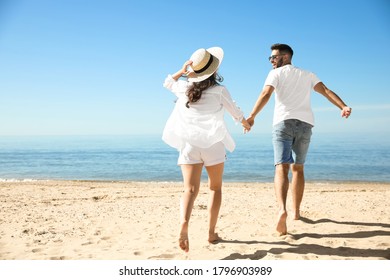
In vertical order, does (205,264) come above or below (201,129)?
below

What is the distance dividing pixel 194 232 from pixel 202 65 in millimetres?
2092

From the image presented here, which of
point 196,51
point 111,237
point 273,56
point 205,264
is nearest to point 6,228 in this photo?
point 111,237

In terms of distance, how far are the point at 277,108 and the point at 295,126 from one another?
301 mm

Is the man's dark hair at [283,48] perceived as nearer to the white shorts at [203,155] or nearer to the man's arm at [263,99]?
the man's arm at [263,99]

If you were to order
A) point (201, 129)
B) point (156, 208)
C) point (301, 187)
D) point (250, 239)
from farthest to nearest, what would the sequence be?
point (156, 208) → point (301, 187) → point (250, 239) → point (201, 129)

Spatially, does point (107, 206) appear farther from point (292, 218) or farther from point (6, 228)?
point (292, 218)

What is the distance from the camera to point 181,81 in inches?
123

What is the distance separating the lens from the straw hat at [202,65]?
295cm

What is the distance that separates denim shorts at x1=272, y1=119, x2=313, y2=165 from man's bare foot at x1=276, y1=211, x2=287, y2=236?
584mm

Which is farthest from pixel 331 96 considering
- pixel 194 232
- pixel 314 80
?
pixel 194 232

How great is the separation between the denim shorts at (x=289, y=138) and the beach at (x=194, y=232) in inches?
36.1

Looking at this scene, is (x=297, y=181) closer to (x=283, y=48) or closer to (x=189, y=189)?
(x=283, y=48)

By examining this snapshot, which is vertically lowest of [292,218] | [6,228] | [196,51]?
[6,228]

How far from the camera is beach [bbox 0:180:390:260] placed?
3.15 metres
